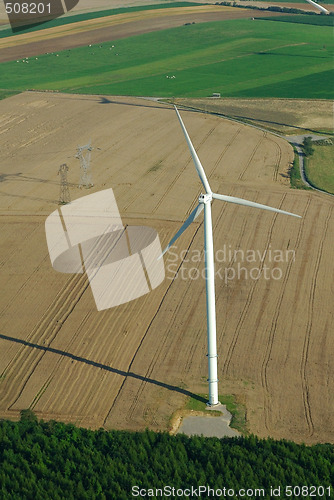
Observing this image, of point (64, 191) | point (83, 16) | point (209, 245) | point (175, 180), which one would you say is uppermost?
point (209, 245)

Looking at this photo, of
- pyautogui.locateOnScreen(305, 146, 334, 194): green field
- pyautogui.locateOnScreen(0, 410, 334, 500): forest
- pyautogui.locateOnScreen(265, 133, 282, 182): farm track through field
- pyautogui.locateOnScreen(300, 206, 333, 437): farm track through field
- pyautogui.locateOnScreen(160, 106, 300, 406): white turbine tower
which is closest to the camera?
pyautogui.locateOnScreen(0, 410, 334, 500): forest

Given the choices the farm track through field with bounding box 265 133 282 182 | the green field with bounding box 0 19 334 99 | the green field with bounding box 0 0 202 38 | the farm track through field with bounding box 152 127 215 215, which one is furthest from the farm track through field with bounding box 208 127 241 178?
the green field with bounding box 0 0 202 38

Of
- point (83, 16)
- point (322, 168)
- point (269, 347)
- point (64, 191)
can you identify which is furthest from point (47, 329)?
point (83, 16)

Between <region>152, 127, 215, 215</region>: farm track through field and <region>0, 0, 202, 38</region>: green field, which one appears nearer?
<region>152, 127, 215, 215</region>: farm track through field

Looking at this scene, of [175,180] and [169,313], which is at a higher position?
[169,313]

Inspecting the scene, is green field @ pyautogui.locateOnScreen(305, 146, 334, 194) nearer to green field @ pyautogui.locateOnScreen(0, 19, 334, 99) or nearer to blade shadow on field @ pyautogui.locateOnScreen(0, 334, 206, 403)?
green field @ pyautogui.locateOnScreen(0, 19, 334, 99)

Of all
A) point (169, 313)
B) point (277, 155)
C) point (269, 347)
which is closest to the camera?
point (269, 347)

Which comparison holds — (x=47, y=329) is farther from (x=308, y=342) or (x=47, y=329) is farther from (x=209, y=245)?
(x=308, y=342)
